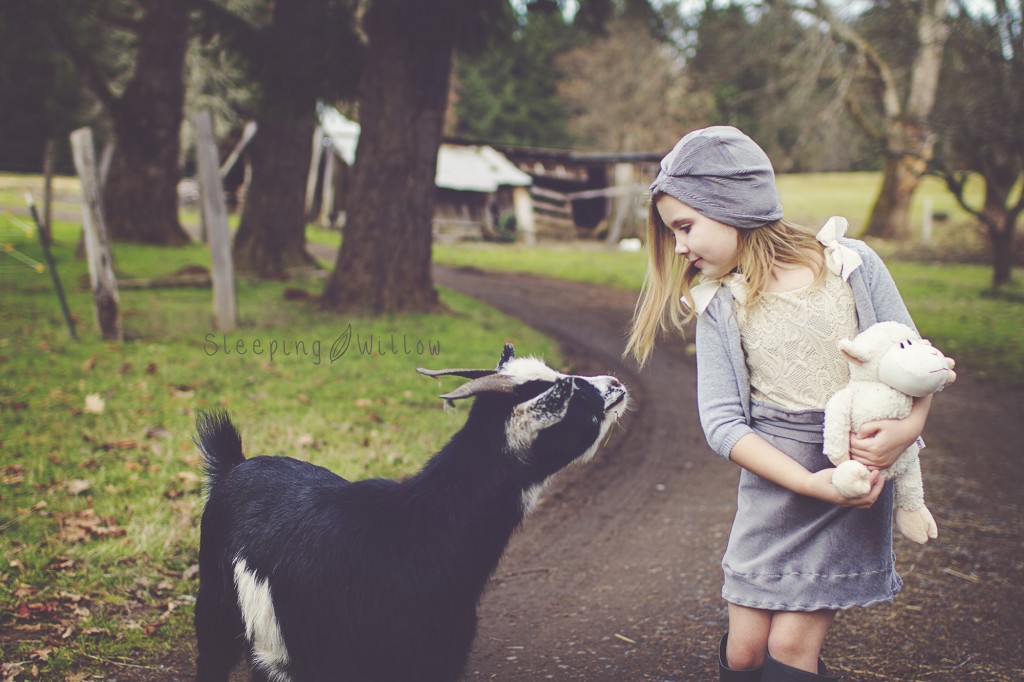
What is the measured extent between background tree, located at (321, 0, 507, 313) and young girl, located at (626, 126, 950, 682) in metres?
7.95

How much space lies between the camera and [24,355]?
25.3 ft

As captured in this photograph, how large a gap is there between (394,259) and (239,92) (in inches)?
930

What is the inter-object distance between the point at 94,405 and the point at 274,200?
8053 mm

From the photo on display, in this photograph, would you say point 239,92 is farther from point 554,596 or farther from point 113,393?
point 554,596

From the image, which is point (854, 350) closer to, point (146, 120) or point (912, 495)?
point (912, 495)

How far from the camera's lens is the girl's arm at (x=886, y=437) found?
80.0 inches

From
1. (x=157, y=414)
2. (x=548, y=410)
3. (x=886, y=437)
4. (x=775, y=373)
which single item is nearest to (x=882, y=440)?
(x=886, y=437)

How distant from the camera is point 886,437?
204 cm

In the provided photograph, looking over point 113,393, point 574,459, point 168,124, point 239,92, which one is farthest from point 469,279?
point 239,92

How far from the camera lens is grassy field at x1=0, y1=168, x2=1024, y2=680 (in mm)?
3619

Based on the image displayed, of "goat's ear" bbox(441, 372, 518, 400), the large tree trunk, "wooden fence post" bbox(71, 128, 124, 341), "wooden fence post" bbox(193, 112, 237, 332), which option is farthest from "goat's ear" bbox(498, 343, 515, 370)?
the large tree trunk

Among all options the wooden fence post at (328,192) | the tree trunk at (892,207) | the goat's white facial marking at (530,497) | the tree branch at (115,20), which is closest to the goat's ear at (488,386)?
the goat's white facial marking at (530,497)

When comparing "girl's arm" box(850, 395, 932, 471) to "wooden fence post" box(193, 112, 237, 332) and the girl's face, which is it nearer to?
the girl's face

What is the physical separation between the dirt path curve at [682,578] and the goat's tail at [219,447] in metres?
1.30
